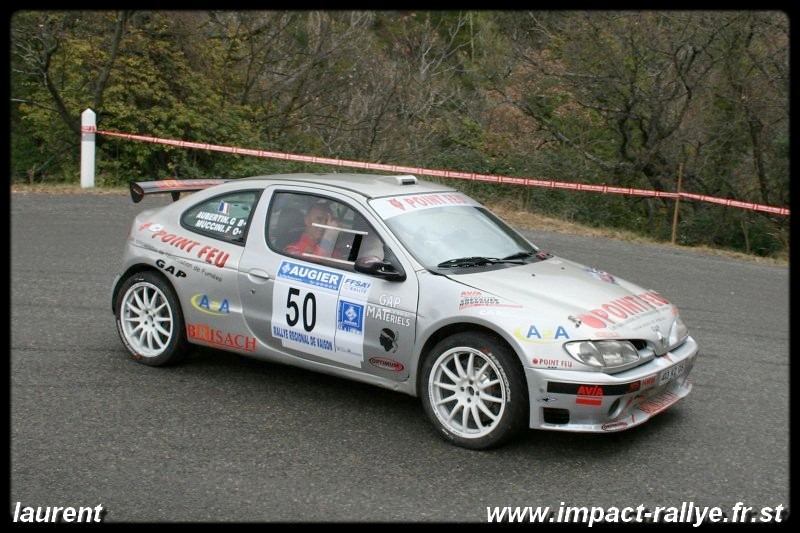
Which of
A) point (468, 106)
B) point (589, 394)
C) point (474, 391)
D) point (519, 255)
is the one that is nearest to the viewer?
point (589, 394)

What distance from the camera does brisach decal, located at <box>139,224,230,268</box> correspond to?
6.36 metres

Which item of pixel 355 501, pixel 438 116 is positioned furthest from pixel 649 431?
pixel 438 116

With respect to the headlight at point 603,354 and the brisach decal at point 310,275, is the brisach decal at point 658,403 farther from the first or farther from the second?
the brisach decal at point 310,275

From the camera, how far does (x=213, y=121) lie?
66.4 feet

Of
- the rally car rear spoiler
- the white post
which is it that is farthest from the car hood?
the white post

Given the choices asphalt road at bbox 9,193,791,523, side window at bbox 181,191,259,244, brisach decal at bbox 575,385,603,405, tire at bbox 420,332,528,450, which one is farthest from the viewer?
side window at bbox 181,191,259,244

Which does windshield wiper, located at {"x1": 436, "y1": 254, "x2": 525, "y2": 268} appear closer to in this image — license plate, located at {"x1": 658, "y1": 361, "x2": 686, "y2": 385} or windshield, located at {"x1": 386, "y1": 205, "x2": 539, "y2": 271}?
windshield, located at {"x1": 386, "y1": 205, "x2": 539, "y2": 271}

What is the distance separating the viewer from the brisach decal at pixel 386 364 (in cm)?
556

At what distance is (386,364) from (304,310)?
28.1 inches

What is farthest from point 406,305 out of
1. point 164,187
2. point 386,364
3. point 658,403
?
Result: point 164,187

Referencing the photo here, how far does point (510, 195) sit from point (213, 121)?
7.40 meters

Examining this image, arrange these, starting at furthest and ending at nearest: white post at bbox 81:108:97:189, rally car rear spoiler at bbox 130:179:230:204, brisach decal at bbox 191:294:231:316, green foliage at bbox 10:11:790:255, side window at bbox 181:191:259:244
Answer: green foliage at bbox 10:11:790:255, white post at bbox 81:108:97:189, rally car rear spoiler at bbox 130:179:230:204, side window at bbox 181:191:259:244, brisach decal at bbox 191:294:231:316

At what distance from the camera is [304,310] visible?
5902 mm

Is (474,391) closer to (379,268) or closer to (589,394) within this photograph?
(589,394)
